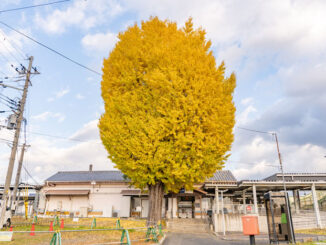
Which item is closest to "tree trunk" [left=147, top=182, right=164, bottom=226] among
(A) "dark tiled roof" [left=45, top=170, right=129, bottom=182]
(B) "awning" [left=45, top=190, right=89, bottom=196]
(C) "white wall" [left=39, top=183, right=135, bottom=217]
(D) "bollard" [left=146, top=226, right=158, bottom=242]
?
(D) "bollard" [left=146, top=226, right=158, bottom=242]

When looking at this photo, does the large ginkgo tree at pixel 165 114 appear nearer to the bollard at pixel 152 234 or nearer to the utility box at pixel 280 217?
the bollard at pixel 152 234

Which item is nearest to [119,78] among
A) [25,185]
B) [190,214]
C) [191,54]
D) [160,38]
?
[160,38]

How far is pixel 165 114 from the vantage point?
1301 cm

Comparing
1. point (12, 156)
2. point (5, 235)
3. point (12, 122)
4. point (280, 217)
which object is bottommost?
point (5, 235)

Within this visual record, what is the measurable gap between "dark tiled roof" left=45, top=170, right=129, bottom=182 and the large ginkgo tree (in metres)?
15.8

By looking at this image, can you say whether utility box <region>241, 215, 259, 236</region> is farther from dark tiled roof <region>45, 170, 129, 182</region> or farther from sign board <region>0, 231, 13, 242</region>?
dark tiled roof <region>45, 170, 129, 182</region>

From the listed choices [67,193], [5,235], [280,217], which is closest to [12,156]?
[5,235]

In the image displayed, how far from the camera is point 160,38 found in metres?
15.1

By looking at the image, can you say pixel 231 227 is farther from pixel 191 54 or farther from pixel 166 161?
pixel 191 54

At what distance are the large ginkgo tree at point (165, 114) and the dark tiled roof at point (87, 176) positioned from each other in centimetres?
1581

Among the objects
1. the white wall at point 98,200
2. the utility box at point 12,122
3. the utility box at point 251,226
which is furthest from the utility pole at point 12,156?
the utility box at point 251,226

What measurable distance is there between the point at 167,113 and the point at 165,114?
16 centimetres

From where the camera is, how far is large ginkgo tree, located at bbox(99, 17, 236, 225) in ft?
42.0

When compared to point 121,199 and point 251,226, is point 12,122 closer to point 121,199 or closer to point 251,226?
point 121,199
